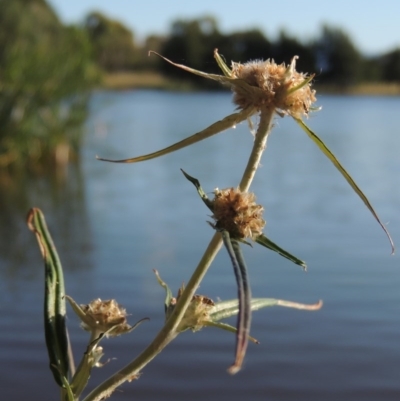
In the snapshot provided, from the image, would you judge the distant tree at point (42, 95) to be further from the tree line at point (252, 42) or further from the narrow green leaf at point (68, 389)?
the tree line at point (252, 42)

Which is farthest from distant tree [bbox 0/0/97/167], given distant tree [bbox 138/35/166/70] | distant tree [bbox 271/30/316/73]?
distant tree [bbox 138/35/166/70]

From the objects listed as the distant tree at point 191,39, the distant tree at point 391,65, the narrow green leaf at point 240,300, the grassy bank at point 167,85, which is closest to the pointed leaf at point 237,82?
the narrow green leaf at point 240,300

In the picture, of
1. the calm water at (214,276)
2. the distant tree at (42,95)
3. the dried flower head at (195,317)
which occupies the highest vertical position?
the distant tree at (42,95)

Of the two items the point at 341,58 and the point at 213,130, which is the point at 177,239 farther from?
the point at 341,58

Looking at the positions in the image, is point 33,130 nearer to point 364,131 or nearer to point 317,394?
point 317,394

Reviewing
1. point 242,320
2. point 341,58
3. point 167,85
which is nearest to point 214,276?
point 242,320

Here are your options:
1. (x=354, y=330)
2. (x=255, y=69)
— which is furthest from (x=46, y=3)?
(x=255, y=69)
